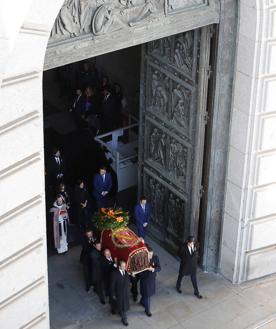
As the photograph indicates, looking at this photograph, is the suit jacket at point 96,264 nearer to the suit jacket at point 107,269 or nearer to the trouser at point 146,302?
the suit jacket at point 107,269

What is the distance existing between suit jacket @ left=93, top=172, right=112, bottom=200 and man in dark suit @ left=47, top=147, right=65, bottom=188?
3.22 feet

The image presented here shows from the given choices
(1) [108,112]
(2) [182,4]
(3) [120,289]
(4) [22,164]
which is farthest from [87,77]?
(4) [22,164]

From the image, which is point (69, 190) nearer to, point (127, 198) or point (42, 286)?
point (127, 198)

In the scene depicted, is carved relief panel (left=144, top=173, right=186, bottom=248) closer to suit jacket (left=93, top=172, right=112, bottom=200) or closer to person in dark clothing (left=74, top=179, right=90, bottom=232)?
suit jacket (left=93, top=172, right=112, bottom=200)

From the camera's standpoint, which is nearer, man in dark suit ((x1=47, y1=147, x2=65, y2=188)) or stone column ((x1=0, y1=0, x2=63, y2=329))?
stone column ((x1=0, y1=0, x2=63, y2=329))

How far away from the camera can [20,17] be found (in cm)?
939

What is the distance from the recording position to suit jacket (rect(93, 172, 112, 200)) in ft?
54.7

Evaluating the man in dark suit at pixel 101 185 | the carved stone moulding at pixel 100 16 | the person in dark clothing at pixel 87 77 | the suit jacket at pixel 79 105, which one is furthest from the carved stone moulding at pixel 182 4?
the person in dark clothing at pixel 87 77

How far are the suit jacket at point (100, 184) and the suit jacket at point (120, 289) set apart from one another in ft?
10.8

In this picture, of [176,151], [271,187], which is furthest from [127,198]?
[271,187]

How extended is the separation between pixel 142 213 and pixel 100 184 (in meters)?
1.47

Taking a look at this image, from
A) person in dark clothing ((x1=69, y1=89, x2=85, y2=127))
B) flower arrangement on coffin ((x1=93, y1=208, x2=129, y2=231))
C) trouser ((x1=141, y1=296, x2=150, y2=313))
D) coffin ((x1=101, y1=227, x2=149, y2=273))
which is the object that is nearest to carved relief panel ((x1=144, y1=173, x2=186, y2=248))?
flower arrangement on coffin ((x1=93, y1=208, x2=129, y2=231))

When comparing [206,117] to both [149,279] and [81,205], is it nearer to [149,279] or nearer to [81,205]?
[149,279]

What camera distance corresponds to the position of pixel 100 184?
16.7 m
